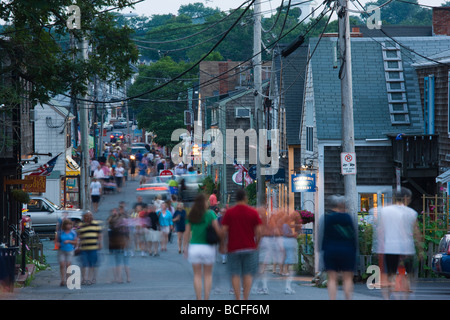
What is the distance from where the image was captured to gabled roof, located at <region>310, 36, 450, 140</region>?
2681 cm

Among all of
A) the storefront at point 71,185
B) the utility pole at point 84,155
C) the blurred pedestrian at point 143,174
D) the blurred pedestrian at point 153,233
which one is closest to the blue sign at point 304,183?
the blurred pedestrian at point 153,233

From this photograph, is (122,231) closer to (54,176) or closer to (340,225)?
(340,225)

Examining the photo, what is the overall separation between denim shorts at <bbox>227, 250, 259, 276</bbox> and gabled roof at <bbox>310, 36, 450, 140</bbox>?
52.9 ft

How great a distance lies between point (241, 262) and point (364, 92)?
1818 cm

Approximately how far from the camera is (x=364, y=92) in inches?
1088

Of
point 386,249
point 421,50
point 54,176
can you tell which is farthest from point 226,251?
point 54,176

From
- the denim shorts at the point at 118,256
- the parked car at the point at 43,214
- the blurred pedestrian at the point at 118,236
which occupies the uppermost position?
the blurred pedestrian at the point at 118,236

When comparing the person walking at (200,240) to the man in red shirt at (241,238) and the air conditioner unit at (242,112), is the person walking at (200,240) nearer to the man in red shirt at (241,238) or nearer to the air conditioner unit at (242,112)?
the man in red shirt at (241,238)

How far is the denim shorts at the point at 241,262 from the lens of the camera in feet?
34.9

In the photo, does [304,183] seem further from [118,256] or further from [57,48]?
[57,48]

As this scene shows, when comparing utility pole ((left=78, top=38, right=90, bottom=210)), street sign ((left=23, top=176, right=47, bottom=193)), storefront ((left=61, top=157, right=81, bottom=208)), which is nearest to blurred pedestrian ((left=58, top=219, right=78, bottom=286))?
street sign ((left=23, top=176, right=47, bottom=193))

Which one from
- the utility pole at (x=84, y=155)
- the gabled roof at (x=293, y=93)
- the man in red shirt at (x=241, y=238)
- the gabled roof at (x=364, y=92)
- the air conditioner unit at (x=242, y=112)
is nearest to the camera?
the man in red shirt at (x=241, y=238)

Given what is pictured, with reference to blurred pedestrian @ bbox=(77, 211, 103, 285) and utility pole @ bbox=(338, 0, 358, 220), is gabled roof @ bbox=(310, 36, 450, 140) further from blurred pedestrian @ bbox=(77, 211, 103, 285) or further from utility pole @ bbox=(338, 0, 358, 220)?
blurred pedestrian @ bbox=(77, 211, 103, 285)
